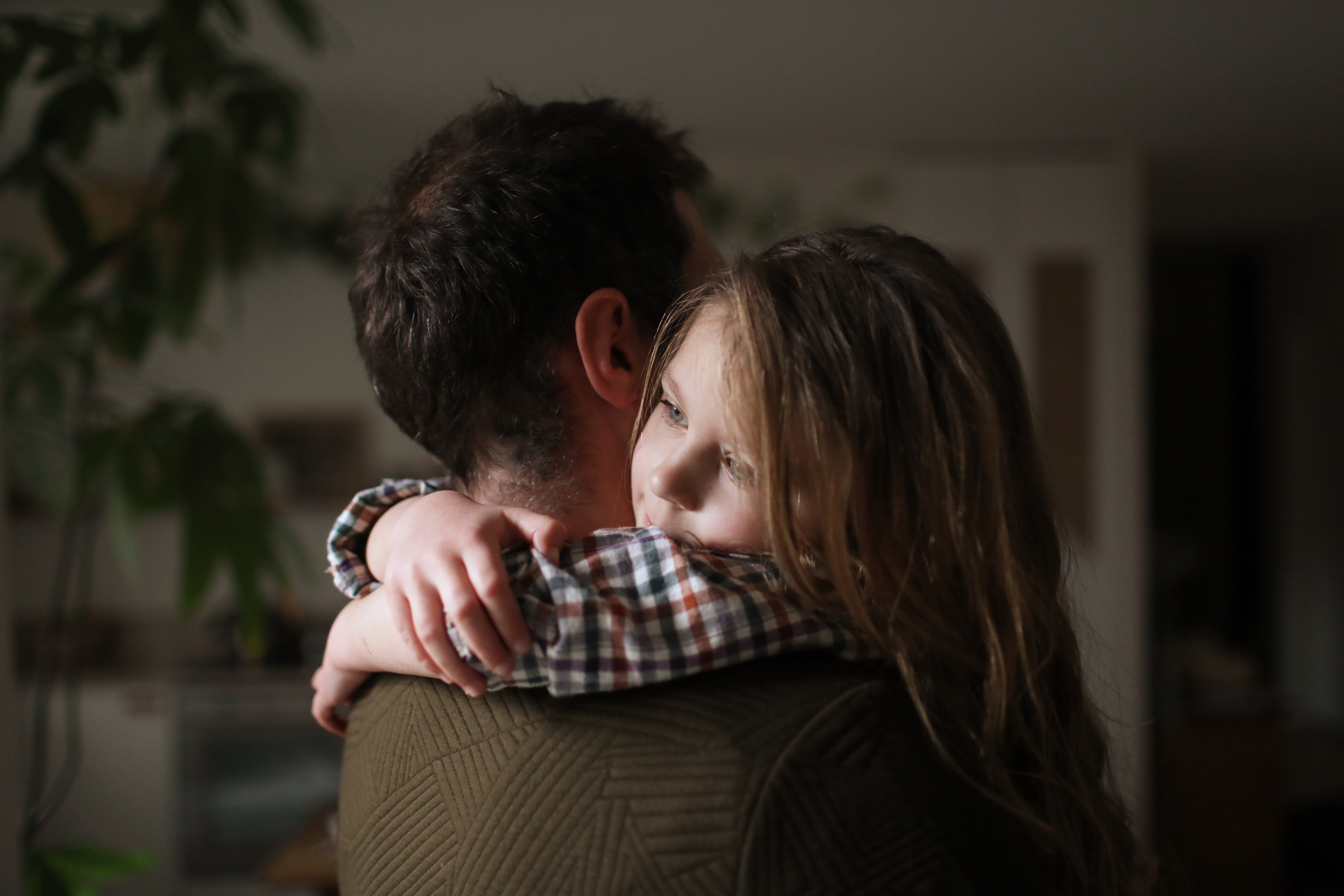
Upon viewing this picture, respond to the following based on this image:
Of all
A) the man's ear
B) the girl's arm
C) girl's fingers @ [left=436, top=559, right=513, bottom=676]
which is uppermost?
the man's ear

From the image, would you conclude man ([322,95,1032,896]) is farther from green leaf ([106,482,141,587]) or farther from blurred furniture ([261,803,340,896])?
blurred furniture ([261,803,340,896])

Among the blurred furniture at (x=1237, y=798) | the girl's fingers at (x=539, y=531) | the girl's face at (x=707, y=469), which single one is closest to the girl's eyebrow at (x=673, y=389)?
the girl's face at (x=707, y=469)

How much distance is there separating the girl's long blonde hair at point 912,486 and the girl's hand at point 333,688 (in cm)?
36

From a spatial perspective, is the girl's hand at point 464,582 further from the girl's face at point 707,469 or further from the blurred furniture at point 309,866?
the blurred furniture at point 309,866

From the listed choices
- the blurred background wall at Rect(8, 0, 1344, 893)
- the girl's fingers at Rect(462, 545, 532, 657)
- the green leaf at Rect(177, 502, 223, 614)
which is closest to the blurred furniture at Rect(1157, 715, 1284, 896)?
the blurred background wall at Rect(8, 0, 1344, 893)

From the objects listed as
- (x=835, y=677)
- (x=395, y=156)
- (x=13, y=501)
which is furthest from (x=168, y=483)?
(x=13, y=501)

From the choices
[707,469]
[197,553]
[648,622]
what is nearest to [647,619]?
[648,622]

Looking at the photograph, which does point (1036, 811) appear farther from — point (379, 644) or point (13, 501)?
point (13, 501)

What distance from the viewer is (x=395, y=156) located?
3600mm

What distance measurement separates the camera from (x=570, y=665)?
0.47 meters

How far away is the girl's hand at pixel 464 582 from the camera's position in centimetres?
48

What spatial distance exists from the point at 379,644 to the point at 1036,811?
399mm

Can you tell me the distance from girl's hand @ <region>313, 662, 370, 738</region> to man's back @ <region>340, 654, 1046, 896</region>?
0.17 meters

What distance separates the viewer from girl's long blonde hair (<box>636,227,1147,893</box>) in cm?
48
